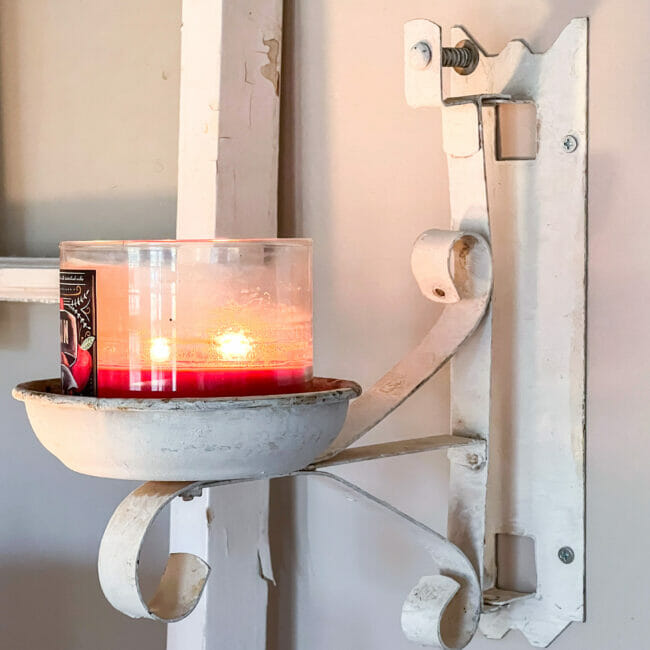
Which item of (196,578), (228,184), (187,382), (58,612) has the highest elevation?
(228,184)

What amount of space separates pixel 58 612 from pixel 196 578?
417 millimetres

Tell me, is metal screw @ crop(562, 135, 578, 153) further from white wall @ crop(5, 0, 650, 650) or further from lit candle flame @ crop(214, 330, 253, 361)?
lit candle flame @ crop(214, 330, 253, 361)

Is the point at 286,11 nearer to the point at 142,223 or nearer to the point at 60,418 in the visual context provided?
the point at 142,223

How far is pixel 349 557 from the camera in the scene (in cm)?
72

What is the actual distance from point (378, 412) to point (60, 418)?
191mm

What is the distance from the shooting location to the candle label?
48 cm

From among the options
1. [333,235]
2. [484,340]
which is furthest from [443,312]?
[333,235]

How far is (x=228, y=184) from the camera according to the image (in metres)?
0.68

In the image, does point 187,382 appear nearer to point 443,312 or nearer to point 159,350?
point 159,350

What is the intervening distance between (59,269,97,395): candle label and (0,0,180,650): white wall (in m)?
0.30

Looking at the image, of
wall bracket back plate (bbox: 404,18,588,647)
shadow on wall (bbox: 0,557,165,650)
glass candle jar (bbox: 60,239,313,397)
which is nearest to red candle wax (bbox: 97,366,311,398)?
glass candle jar (bbox: 60,239,313,397)

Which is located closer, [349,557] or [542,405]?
[542,405]

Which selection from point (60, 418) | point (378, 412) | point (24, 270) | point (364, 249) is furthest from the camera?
point (24, 270)

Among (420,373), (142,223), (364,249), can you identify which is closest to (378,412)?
(420,373)
